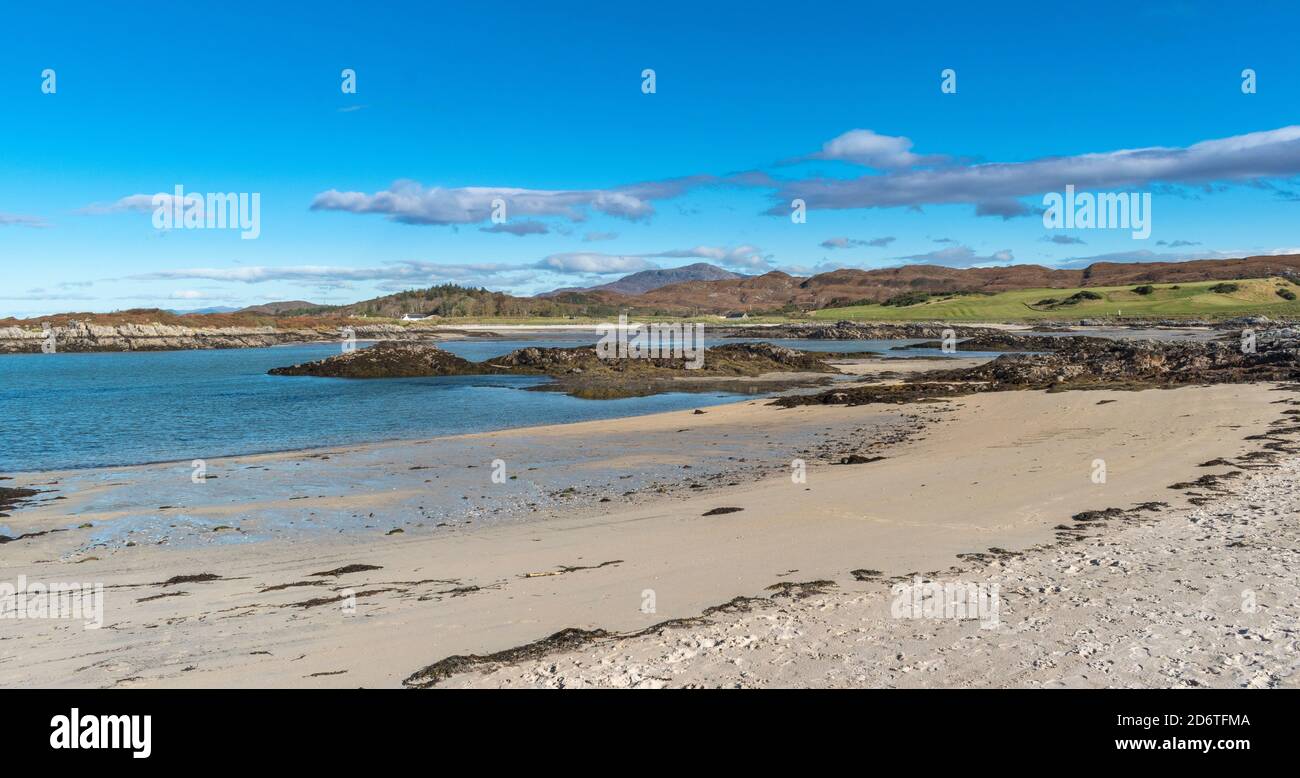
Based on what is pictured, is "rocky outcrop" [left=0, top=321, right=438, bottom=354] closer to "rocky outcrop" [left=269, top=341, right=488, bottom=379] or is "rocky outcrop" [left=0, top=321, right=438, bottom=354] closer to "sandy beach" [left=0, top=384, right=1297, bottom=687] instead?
"rocky outcrop" [left=269, top=341, right=488, bottom=379]

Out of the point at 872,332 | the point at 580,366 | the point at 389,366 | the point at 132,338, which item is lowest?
the point at 580,366

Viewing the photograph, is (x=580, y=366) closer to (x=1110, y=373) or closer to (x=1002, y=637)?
(x=1110, y=373)

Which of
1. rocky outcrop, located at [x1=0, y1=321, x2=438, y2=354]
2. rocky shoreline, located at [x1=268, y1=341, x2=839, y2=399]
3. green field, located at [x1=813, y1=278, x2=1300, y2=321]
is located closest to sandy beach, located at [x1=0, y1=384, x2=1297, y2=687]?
rocky shoreline, located at [x1=268, y1=341, x2=839, y2=399]

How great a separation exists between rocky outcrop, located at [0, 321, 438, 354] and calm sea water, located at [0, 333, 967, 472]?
49.1 metres

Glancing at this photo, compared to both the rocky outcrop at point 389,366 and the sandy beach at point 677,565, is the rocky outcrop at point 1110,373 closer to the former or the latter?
the sandy beach at point 677,565

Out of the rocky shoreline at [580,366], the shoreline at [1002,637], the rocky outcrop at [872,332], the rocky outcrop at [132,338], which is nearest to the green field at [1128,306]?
the rocky outcrop at [872,332]

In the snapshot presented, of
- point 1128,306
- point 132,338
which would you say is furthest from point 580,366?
point 1128,306

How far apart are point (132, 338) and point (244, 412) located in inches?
3134

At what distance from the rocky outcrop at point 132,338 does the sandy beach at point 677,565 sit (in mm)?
88122

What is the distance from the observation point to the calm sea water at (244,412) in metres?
21.6

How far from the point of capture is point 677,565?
8961 mm

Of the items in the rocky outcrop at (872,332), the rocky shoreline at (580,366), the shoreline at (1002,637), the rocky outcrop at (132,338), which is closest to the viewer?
the shoreline at (1002,637)

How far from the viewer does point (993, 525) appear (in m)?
10.4
